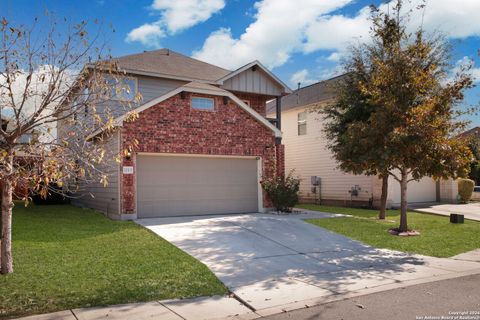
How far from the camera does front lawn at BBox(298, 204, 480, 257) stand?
1055 cm

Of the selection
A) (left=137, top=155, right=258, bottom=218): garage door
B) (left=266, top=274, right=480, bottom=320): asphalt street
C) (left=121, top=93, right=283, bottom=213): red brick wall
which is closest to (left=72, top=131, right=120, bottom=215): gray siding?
(left=121, top=93, right=283, bottom=213): red brick wall

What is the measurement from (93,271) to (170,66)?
13535 mm

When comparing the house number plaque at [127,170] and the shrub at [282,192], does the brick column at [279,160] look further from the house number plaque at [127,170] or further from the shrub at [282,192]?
the house number plaque at [127,170]

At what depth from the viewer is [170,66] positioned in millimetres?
19453

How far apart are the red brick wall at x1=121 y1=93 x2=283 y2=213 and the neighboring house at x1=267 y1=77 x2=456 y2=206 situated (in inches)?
197

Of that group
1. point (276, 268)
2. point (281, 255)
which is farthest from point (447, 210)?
point (276, 268)

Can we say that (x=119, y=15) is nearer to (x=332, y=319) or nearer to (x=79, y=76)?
(x=79, y=76)

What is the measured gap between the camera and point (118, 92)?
649cm

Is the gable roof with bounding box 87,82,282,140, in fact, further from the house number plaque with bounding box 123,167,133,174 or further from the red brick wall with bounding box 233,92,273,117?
the red brick wall with bounding box 233,92,273,117

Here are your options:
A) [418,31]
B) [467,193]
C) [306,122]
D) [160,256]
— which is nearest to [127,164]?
[160,256]

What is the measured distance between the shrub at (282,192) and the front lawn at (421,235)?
1.81 m

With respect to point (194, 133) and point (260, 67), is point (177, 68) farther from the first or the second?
point (194, 133)

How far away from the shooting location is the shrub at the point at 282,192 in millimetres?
16062

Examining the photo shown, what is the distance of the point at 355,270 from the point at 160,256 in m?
4.03
